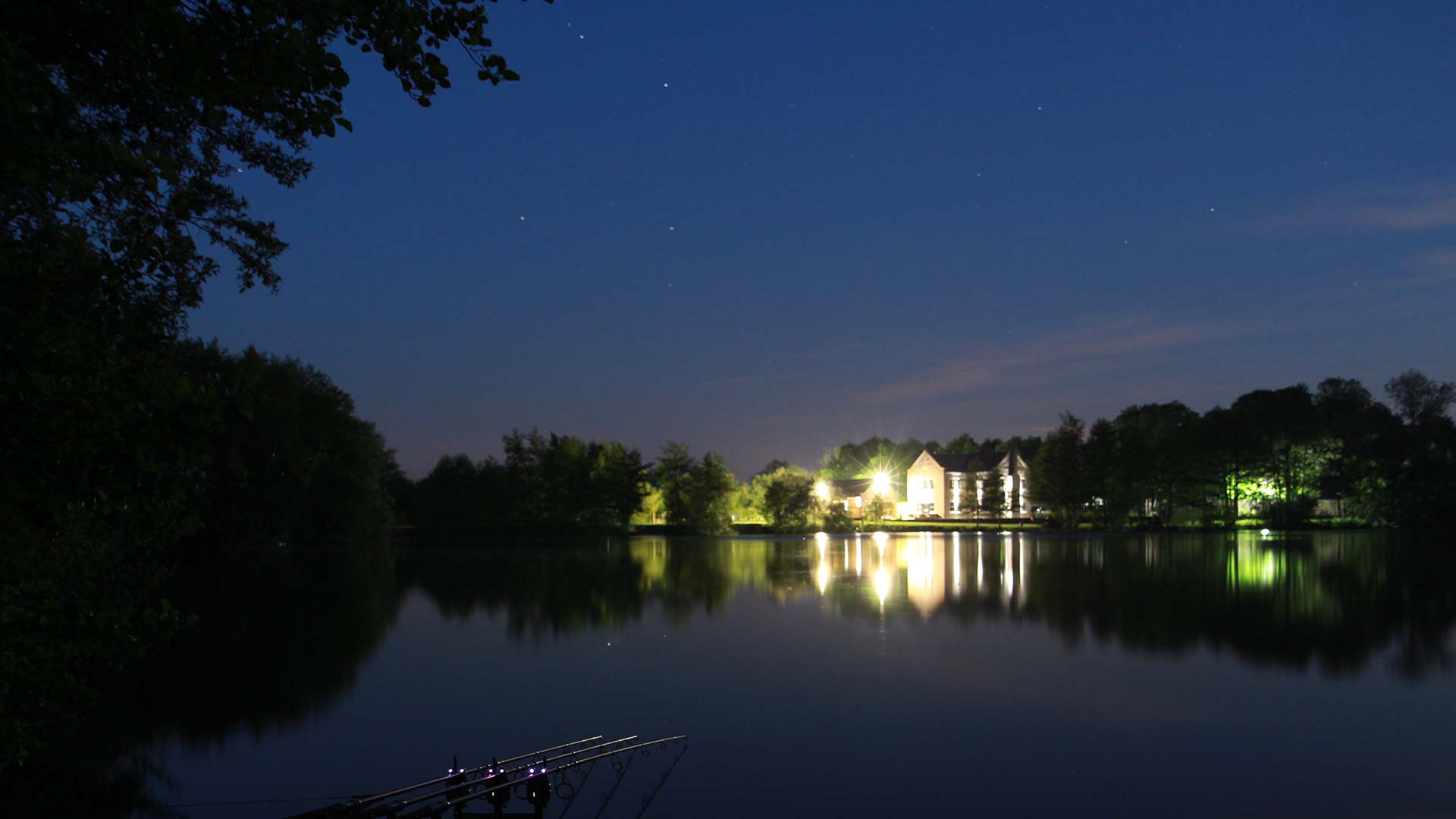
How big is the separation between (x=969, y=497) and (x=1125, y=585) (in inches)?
1951

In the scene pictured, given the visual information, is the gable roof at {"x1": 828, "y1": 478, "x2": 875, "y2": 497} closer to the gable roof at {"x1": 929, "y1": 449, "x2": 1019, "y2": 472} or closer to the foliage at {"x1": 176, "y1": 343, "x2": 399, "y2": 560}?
the gable roof at {"x1": 929, "y1": 449, "x2": 1019, "y2": 472}

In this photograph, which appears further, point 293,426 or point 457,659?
point 293,426

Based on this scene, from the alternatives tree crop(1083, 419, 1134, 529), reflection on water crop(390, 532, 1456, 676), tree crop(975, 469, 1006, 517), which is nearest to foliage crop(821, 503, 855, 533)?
tree crop(975, 469, 1006, 517)

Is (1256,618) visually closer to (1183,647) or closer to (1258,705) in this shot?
(1183,647)

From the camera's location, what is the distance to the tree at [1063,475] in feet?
233

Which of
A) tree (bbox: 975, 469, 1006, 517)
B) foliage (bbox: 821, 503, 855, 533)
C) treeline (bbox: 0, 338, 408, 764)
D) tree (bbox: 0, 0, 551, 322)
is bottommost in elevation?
foliage (bbox: 821, 503, 855, 533)

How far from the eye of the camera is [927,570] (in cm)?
3672

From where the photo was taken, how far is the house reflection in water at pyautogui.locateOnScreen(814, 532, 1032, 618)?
28453 mm

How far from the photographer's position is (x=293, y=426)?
4478cm

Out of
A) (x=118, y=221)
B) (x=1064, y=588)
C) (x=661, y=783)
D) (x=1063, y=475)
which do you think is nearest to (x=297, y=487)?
(x=1064, y=588)

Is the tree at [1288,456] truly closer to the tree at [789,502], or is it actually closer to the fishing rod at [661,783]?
the tree at [789,502]

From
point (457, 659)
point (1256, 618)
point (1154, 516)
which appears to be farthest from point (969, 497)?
point (457, 659)

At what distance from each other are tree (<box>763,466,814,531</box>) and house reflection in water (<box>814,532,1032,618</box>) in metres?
11.0

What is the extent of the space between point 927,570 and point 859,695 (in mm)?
22055
